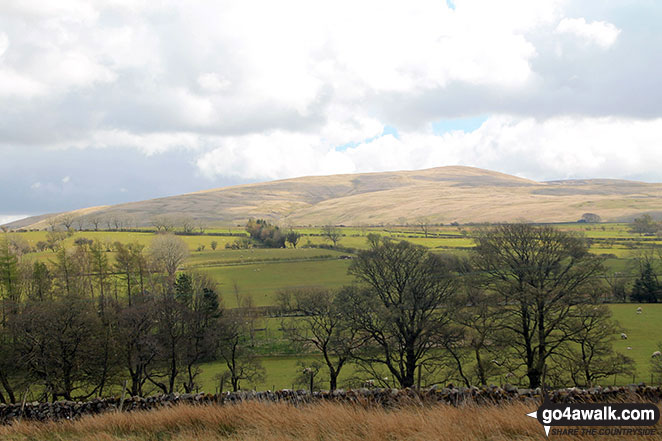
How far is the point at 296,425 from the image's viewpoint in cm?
1071

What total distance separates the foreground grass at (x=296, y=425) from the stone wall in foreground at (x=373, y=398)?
137 centimetres

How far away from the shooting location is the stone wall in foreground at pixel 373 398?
42.6 ft

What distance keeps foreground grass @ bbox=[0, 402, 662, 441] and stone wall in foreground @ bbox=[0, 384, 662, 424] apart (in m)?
1.37

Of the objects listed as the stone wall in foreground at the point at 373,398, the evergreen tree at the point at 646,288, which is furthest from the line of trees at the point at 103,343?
the evergreen tree at the point at 646,288

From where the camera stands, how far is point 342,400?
46.4ft

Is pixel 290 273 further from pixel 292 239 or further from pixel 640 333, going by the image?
pixel 640 333

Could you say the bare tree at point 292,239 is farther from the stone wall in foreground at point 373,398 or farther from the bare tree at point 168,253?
the stone wall in foreground at point 373,398

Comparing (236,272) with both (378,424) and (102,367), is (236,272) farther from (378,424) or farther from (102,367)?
(378,424)

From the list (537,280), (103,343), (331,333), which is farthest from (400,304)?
(103,343)

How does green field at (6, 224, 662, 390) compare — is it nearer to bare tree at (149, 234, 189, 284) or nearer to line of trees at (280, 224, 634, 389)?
bare tree at (149, 234, 189, 284)

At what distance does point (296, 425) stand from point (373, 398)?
407 centimetres

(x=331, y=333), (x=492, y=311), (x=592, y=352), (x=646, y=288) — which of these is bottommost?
(x=646, y=288)

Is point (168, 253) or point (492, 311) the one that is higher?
point (168, 253)

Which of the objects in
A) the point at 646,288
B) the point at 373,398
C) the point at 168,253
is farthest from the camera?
the point at 168,253
